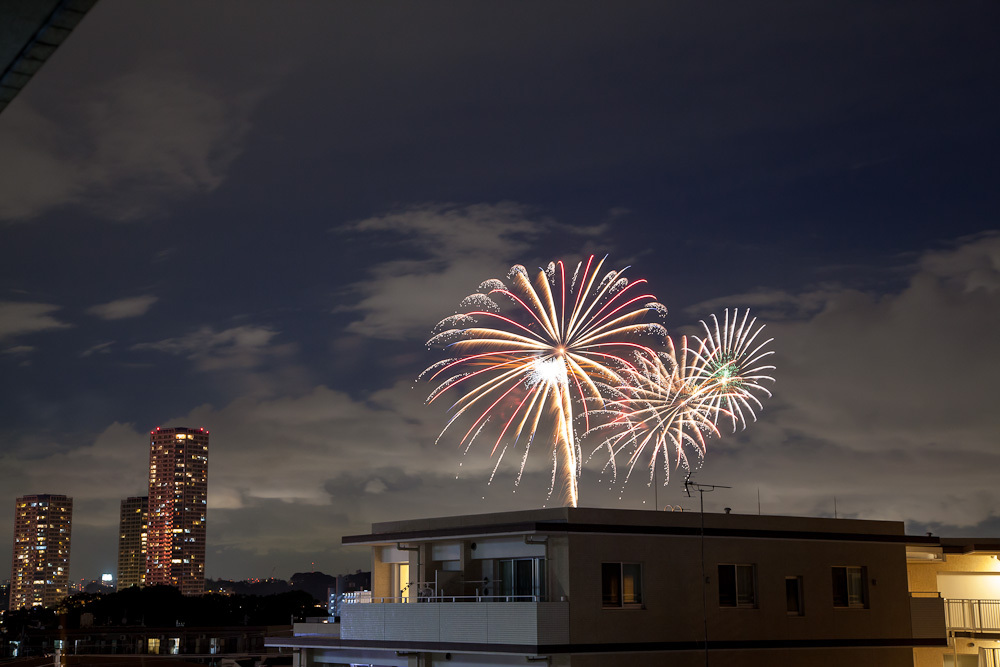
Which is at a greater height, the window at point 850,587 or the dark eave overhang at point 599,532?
the dark eave overhang at point 599,532

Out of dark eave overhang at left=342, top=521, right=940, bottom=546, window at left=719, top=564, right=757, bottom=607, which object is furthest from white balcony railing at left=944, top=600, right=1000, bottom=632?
window at left=719, top=564, right=757, bottom=607

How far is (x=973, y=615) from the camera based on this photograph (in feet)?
122

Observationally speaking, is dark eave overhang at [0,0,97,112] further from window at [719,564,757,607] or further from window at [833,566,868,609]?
window at [833,566,868,609]

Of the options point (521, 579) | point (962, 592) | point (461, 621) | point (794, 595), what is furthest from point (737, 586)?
point (962, 592)

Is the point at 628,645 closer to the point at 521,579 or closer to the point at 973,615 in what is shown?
the point at 521,579

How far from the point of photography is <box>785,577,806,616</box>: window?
33.0 m

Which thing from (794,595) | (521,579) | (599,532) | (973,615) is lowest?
(973,615)

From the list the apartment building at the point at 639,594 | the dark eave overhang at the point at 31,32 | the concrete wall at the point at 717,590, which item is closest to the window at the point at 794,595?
the apartment building at the point at 639,594

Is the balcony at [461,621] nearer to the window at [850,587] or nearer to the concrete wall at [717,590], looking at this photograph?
the concrete wall at [717,590]

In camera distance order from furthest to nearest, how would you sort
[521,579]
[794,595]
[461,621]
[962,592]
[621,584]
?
[962,592] → [794,595] → [521,579] → [461,621] → [621,584]

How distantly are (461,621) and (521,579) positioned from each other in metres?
2.11

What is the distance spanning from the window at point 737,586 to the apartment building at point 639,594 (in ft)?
0.16

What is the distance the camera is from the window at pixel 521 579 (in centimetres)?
3017

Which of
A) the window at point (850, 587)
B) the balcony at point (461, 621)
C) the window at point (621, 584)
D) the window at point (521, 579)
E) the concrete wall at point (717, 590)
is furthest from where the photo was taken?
the window at point (850, 587)
